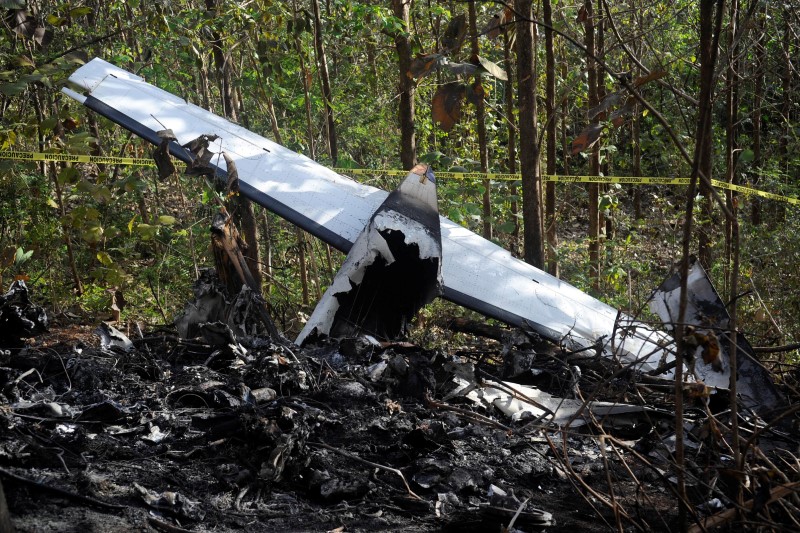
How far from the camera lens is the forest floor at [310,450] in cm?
300

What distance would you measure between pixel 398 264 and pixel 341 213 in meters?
1.21

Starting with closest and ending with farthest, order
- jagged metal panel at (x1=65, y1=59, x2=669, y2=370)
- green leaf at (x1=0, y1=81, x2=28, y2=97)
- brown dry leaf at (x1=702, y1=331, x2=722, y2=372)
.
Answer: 1. brown dry leaf at (x1=702, y1=331, x2=722, y2=372)
2. green leaf at (x1=0, y1=81, x2=28, y2=97)
3. jagged metal panel at (x1=65, y1=59, x2=669, y2=370)

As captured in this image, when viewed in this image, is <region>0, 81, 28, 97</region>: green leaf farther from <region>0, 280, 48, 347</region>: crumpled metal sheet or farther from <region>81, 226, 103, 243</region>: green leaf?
<region>81, 226, 103, 243</region>: green leaf

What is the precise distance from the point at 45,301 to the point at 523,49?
5.31m

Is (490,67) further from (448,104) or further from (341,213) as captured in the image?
(341,213)

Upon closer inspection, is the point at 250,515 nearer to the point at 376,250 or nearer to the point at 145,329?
the point at 376,250

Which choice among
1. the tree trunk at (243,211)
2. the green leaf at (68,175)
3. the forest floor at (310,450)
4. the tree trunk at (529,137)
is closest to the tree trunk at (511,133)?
the tree trunk at (529,137)

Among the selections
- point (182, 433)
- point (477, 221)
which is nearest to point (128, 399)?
point (182, 433)

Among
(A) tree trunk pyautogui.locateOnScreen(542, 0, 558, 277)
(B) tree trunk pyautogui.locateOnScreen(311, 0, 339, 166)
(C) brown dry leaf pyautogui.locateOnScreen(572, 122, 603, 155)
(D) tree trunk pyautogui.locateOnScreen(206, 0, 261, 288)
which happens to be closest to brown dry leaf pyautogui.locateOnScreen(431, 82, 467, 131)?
(C) brown dry leaf pyautogui.locateOnScreen(572, 122, 603, 155)

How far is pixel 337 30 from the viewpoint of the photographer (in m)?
8.17

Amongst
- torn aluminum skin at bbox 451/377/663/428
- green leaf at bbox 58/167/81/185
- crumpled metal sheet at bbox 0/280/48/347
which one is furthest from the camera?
green leaf at bbox 58/167/81/185

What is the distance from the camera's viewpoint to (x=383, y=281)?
557 cm

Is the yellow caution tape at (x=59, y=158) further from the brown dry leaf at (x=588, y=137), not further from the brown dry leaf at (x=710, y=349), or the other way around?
the brown dry leaf at (x=710, y=349)

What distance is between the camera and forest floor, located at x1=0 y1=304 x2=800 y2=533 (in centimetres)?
300
